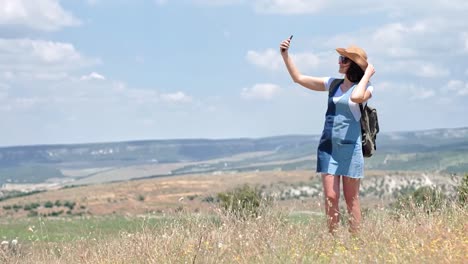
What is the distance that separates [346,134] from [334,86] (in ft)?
1.52

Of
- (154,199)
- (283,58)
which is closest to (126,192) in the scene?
(154,199)

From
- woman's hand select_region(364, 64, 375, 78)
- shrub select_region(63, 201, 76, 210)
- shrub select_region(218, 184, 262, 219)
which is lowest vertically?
shrub select_region(63, 201, 76, 210)

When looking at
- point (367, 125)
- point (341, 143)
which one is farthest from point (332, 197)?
point (367, 125)

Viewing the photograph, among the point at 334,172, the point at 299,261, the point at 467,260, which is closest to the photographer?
the point at 467,260

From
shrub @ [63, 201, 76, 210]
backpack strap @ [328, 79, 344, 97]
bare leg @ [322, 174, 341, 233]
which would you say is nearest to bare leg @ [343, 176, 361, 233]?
bare leg @ [322, 174, 341, 233]

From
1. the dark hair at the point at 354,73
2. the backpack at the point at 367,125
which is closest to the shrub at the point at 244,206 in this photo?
the backpack at the point at 367,125

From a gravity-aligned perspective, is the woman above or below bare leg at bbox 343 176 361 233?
above

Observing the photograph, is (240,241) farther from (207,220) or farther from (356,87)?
(356,87)

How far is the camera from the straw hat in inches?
309

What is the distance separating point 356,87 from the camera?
7.69 m

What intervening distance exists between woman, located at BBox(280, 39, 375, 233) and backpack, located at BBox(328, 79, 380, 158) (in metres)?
0.03

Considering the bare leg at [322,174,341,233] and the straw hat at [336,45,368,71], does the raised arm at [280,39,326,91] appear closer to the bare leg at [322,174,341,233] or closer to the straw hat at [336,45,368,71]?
the straw hat at [336,45,368,71]

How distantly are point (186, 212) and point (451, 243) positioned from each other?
237cm

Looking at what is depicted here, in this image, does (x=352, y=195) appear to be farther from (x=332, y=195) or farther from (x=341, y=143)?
(x=341, y=143)
